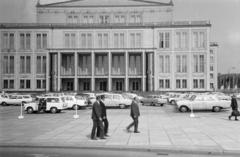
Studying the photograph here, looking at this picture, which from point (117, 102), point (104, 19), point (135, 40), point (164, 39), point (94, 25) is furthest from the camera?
point (104, 19)

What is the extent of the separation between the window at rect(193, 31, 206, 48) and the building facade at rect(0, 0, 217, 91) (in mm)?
91

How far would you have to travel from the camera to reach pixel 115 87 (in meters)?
84.3

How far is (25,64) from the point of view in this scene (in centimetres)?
8331

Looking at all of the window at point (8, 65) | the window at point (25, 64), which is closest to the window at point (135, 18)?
the window at point (25, 64)

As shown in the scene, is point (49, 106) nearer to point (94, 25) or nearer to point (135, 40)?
point (135, 40)

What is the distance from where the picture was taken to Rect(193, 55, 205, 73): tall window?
265 ft

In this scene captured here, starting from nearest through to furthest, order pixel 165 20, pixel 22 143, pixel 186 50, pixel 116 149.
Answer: pixel 116 149, pixel 22 143, pixel 186 50, pixel 165 20

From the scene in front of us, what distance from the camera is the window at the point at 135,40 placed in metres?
82.1

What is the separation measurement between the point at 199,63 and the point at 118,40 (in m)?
20.1

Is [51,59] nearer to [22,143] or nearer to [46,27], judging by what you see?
[46,27]

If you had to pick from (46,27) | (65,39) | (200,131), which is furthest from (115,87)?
(200,131)

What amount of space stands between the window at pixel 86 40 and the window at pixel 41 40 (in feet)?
28.8

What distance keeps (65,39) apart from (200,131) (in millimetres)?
69459

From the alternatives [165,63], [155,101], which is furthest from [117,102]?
[165,63]
